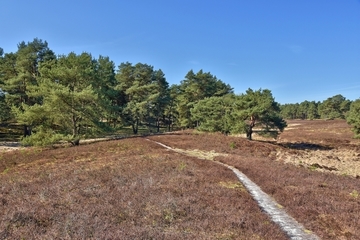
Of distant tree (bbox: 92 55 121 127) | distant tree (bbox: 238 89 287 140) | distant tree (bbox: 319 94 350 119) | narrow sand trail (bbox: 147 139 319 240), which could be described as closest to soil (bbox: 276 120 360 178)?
distant tree (bbox: 238 89 287 140)

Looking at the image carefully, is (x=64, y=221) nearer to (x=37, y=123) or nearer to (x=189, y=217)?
(x=189, y=217)

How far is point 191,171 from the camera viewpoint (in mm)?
15453

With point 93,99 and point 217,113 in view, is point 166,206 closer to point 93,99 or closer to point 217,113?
point 93,99

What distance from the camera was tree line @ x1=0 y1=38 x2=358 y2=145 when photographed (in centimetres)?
3259

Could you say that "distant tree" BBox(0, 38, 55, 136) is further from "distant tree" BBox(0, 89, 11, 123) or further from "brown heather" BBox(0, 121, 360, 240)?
"brown heather" BBox(0, 121, 360, 240)

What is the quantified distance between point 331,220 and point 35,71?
174ft

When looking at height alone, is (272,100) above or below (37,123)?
above

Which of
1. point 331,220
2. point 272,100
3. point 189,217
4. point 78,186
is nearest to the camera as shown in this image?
point 189,217

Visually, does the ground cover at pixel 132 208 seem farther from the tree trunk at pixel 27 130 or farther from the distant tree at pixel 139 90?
the distant tree at pixel 139 90

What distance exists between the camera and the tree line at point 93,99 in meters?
32.6

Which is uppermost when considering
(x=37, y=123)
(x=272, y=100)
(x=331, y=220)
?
(x=272, y=100)

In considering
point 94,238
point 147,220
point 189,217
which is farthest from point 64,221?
point 189,217

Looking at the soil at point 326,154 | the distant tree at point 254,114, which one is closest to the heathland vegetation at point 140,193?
the soil at point 326,154

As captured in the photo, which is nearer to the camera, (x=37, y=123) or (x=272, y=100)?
(x=37, y=123)
